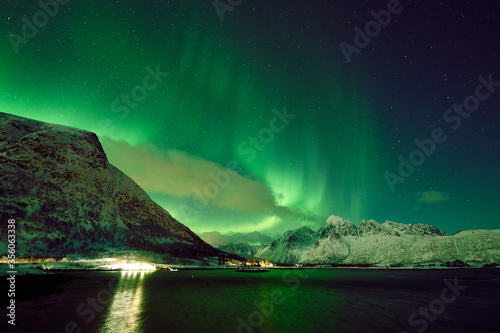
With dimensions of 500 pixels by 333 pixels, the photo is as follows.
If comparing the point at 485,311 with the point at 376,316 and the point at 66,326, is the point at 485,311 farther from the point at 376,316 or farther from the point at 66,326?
the point at 66,326

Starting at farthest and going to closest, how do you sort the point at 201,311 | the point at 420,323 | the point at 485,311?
the point at 485,311 < the point at 201,311 < the point at 420,323

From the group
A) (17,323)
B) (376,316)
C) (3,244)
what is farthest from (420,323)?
(3,244)

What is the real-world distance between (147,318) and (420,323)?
32416 millimetres

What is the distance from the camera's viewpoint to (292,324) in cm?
2934

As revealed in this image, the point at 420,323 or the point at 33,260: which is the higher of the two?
the point at 420,323

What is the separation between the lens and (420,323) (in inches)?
1229

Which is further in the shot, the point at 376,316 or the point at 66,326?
the point at 376,316

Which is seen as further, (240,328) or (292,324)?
(292,324)

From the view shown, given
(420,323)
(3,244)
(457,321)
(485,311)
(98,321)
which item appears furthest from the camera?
(3,244)

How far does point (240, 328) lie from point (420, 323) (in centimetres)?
2190

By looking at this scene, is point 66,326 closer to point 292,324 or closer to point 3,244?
point 292,324

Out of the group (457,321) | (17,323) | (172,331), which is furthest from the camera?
(457,321)

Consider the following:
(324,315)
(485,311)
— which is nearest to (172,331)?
(324,315)

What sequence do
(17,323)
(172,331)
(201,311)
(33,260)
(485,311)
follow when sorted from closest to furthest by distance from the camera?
(172,331)
(17,323)
(201,311)
(485,311)
(33,260)
